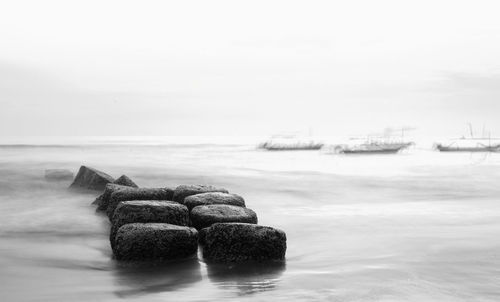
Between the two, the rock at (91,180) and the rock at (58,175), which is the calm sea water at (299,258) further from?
the rock at (58,175)

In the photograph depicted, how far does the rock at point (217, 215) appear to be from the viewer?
21.9 ft

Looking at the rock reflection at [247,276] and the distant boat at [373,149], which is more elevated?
the distant boat at [373,149]

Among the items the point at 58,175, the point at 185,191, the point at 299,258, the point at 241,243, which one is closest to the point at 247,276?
the point at 241,243

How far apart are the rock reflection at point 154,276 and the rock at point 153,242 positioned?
0.09 m

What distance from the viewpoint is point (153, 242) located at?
223 inches

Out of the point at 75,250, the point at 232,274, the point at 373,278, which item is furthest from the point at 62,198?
the point at 373,278

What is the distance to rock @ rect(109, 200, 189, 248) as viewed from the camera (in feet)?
21.3

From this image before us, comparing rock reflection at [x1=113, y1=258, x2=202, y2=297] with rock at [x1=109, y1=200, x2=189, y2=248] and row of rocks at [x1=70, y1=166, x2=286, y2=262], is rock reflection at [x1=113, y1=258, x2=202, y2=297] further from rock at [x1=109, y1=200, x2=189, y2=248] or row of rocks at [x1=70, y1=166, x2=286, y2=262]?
rock at [x1=109, y1=200, x2=189, y2=248]

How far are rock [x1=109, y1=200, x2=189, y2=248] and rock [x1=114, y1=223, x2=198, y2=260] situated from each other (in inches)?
25.3

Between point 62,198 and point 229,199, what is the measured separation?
20.4 feet

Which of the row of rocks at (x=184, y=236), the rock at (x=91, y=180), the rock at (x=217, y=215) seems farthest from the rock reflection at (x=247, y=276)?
the rock at (x=91, y=180)

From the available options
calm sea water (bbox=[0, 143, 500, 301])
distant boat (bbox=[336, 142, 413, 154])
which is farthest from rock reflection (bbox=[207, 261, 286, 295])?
distant boat (bbox=[336, 142, 413, 154])

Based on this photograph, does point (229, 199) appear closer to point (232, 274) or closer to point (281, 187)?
point (232, 274)

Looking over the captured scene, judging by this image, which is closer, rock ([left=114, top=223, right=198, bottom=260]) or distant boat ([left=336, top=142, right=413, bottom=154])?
rock ([left=114, top=223, right=198, bottom=260])
